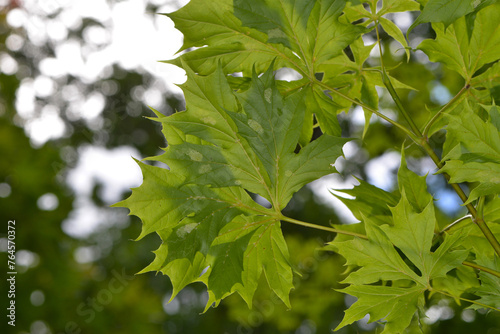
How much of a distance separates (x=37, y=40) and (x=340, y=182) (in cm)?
438

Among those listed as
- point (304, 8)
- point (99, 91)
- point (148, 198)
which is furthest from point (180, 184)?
point (99, 91)

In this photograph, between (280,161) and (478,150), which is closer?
(478,150)

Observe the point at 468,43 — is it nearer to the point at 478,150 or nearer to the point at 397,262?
the point at 478,150

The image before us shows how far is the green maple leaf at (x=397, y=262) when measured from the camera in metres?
0.59

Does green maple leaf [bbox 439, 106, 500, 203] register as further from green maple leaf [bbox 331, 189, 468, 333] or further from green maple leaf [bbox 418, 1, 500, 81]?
green maple leaf [bbox 418, 1, 500, 81]

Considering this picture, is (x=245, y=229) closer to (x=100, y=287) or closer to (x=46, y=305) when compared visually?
(x=46, y=305)

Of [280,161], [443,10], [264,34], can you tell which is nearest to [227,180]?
[280,161]

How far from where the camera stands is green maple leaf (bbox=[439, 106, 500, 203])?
1.72 feet

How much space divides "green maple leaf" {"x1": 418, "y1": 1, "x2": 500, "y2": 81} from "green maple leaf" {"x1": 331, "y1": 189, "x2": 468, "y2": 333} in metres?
0.26

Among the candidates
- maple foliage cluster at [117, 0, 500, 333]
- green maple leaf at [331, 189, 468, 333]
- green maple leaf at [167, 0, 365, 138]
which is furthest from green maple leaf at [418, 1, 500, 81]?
green maple leaf at [331, 189, 468, 333]

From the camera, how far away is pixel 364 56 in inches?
32.3

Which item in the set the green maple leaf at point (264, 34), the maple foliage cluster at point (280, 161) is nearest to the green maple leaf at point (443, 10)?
the maple foliage cluster at point (280, 161)

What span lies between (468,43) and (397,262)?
1.17 ft

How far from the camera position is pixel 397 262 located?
621 millimetres
